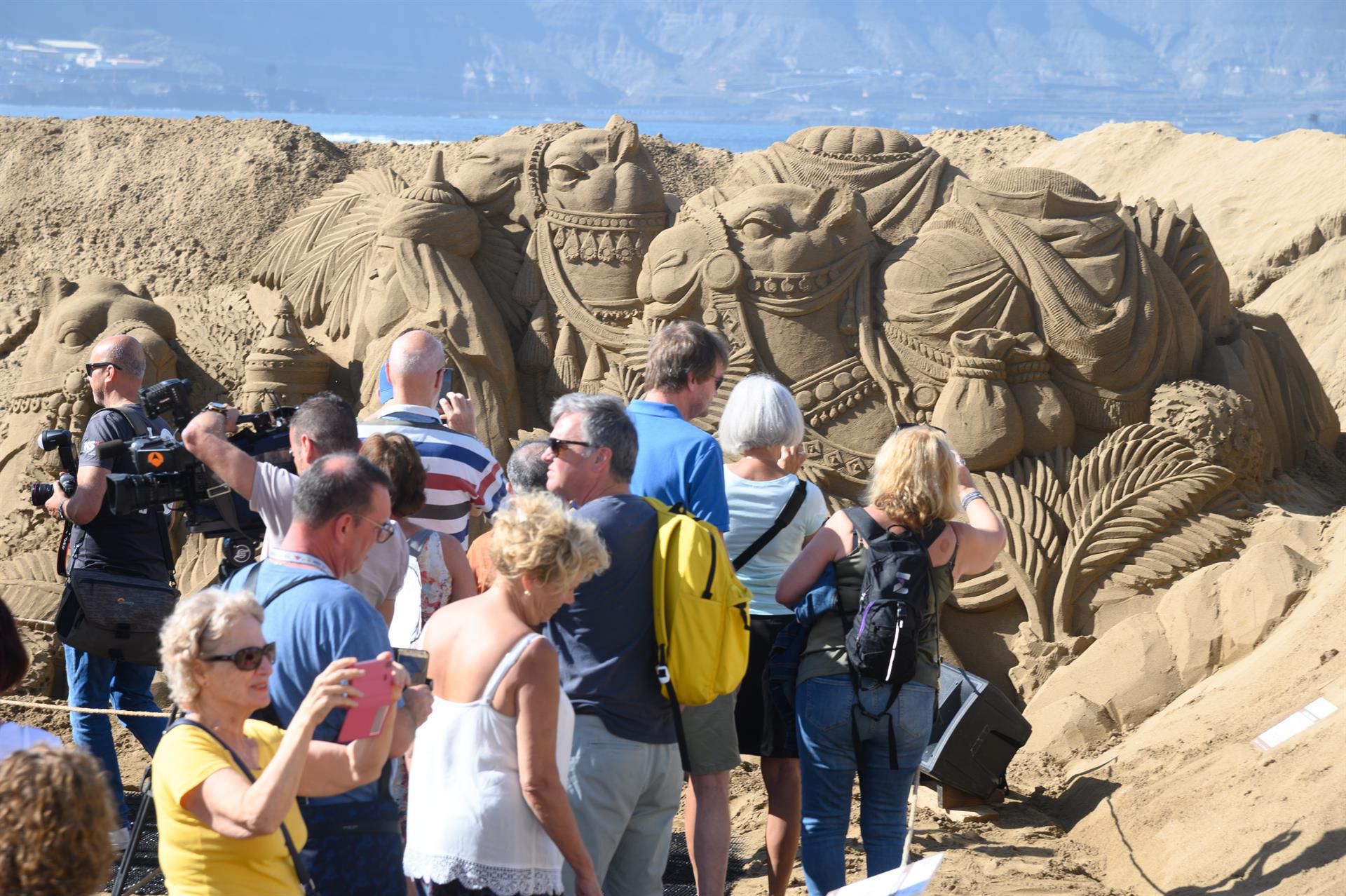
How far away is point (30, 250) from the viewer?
10219 millimetres

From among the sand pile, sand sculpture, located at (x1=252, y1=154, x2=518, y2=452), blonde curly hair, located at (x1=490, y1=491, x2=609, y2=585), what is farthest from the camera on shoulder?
sand sculpture, located at (x1=252, y1=154, x2=518, y2=452)

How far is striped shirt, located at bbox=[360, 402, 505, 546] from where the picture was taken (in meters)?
4.04

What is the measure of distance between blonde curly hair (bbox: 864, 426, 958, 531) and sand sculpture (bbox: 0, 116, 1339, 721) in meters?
3.13

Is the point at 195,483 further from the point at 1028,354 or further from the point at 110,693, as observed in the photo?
the point at 1028,354

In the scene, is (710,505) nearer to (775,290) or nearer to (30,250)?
(775,290)

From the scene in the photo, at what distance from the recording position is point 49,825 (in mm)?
2074

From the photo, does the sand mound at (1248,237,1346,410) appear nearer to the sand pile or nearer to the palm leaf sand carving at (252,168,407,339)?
the sand pile

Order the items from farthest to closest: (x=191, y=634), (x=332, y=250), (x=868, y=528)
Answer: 1. (x=332, y=250)
2. (x=868, y=528)
3. (x=191, y=634)

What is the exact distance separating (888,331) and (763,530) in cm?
332

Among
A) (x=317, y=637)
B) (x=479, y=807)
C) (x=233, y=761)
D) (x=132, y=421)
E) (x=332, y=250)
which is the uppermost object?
(x=332, y=250)

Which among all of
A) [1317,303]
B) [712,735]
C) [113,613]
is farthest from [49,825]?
[1317,303]

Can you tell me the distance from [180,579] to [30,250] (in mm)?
3702

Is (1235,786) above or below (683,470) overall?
below

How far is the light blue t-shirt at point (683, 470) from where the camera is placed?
149 inches
